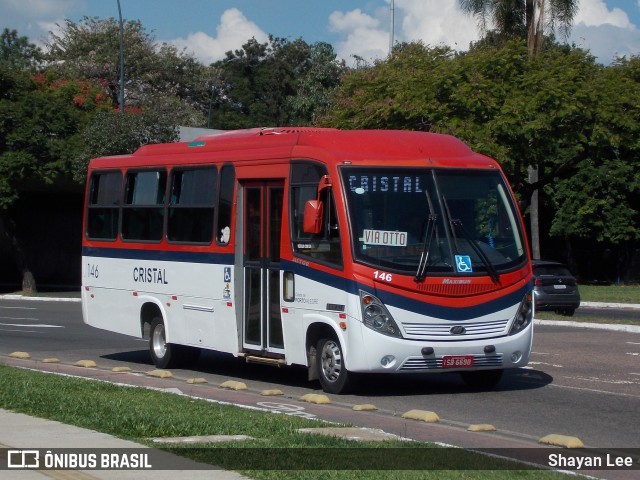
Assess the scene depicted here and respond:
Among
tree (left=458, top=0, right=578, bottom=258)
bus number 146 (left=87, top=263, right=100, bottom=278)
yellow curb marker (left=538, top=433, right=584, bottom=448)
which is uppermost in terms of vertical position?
tree (left=458, top=0, right=578, bottom=258)

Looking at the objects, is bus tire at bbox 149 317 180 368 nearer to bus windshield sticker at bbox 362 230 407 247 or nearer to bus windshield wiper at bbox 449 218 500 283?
bus windshield sticker at bbox 362 230 407 247

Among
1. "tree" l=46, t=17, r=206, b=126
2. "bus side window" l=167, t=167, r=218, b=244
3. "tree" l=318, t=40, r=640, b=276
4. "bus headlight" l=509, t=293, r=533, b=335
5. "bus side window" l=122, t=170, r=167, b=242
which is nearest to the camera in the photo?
"bus headlight" l=509, t=293, r=533, b=335

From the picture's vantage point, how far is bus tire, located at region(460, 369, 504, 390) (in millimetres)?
13755

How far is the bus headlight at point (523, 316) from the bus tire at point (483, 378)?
71 centimetres

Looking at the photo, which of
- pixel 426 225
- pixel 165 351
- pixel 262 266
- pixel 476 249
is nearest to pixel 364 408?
pixel 426 225

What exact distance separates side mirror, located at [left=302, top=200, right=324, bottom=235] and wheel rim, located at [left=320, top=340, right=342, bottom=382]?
1.40m

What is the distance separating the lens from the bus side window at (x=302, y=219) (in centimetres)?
1282

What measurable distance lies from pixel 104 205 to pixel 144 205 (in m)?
1.42

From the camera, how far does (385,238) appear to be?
41.5ft

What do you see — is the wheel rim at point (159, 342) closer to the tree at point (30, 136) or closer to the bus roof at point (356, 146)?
the bus roof at point (356, 146)

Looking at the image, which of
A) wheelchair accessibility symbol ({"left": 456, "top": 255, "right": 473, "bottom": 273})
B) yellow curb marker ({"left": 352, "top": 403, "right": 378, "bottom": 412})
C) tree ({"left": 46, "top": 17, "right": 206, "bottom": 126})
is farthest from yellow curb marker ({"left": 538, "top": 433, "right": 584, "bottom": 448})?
tree ({"left": 46, "top": 17, "right": 206, "bottom": 126})

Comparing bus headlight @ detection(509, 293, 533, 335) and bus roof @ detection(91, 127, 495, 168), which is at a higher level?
bus roof @ detection(91, 127, 495, 168)

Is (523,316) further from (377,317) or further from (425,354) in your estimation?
(377,317)

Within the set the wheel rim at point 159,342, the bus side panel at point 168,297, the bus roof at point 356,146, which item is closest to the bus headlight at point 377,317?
the bus roof at point 356,146
